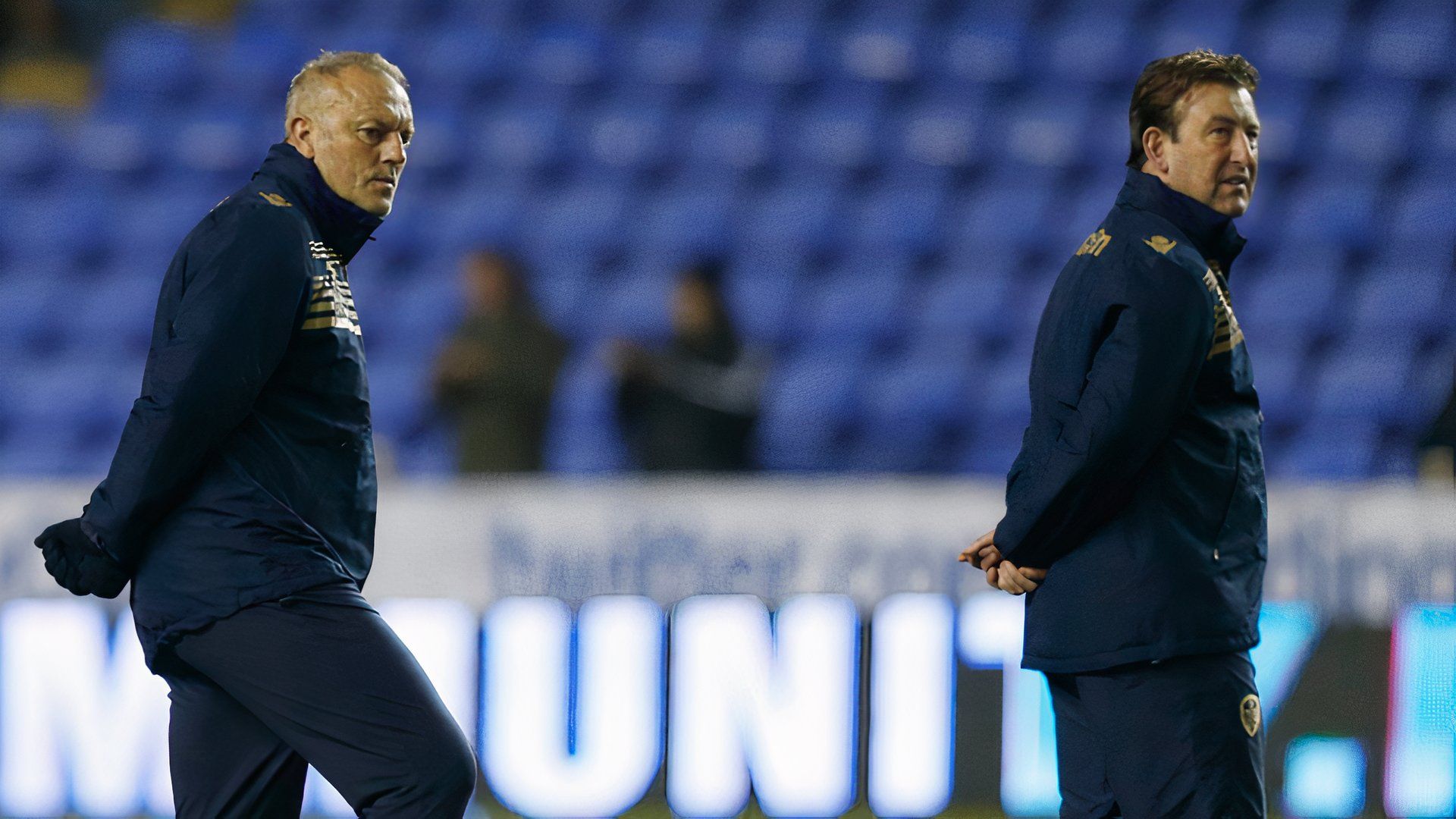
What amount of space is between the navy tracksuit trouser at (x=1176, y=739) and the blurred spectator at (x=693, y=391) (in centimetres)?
319

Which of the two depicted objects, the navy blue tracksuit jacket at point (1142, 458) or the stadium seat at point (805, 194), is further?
the stadium seat at point (805, 194)

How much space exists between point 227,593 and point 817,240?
5724 mm

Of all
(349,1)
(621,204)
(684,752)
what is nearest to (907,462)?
(621,204)

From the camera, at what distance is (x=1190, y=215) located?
2.47 meters

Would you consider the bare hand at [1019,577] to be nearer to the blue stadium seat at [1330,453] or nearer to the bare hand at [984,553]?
the bare hand at [984,553]

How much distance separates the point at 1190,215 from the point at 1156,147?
0.12 m

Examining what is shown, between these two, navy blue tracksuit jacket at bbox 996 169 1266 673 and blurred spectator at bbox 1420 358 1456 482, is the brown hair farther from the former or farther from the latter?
blurred spectator at bbox 1420 358 1456 482

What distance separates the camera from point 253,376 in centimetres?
235

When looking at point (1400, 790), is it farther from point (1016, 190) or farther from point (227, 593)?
point (1016, 190)

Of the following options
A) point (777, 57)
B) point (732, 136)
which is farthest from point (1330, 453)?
point (777, 57)

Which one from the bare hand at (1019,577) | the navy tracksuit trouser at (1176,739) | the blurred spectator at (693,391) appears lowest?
the navy tracksuit trouser at (1176,739)

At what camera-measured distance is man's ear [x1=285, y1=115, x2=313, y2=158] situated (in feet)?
8.33

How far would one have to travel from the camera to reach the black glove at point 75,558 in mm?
2357

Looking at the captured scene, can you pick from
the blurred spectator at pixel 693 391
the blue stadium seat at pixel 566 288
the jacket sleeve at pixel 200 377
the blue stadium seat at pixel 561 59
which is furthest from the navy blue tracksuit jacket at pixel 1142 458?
the blue stadium seat at pixel 561 59
